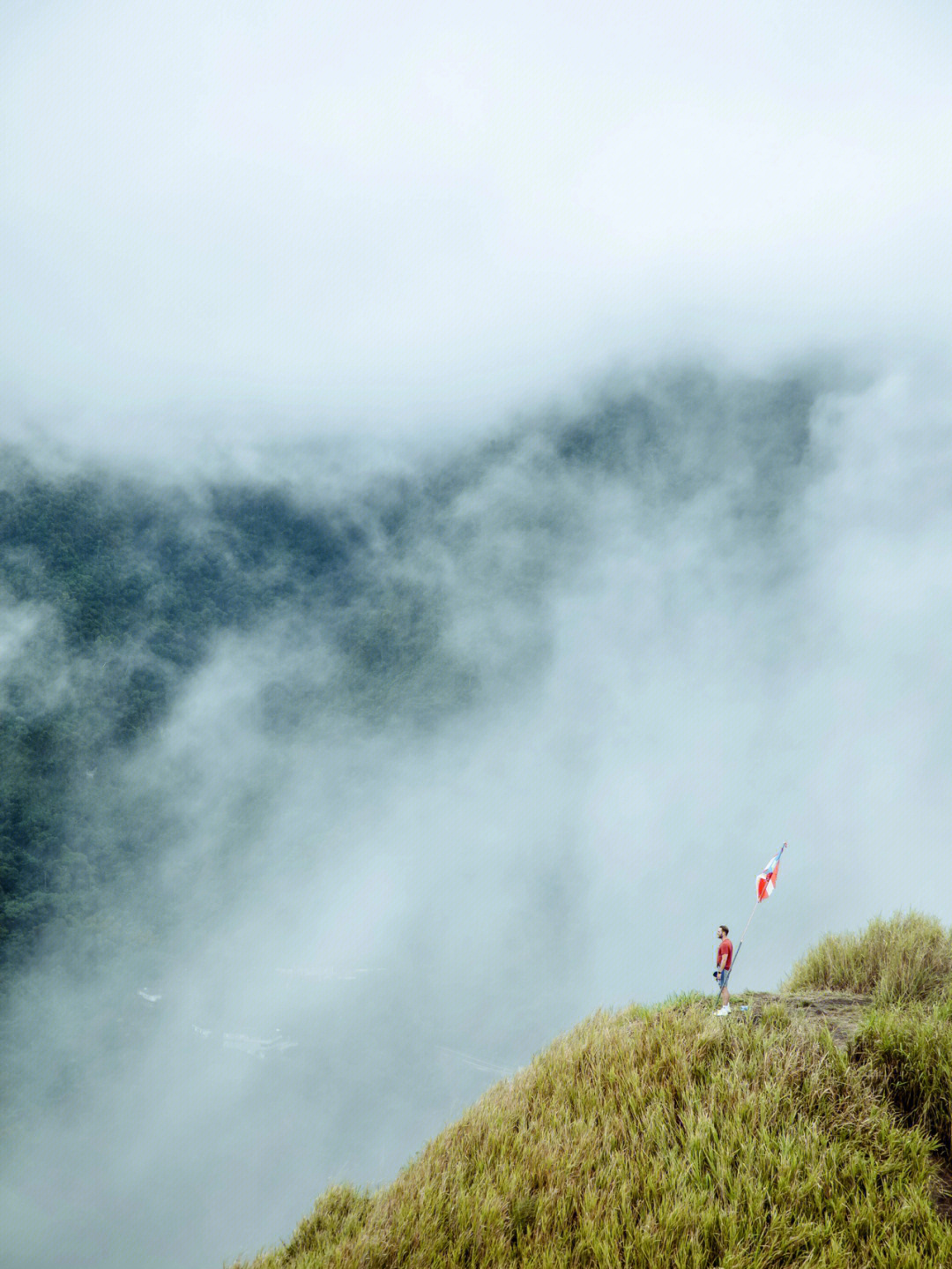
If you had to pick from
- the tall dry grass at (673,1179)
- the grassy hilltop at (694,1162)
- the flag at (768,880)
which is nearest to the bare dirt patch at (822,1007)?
the grassy hilltop at (694,1162)

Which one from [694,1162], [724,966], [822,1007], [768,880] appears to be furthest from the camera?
[768,880]

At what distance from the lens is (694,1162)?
214 inches

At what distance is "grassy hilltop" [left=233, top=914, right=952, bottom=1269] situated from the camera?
4.72 meters

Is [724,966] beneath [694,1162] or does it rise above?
above

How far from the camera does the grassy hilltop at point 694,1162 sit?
4.72 m

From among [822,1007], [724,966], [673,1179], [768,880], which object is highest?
[768,880]

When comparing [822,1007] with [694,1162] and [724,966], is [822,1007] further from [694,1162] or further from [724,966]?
[694,1162]

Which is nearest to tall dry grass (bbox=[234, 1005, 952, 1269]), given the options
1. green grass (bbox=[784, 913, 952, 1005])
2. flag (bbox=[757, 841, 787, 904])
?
green grass (bbox=[784, 913, 952, 1005])

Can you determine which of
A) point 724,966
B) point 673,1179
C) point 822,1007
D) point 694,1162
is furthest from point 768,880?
point 673,1179

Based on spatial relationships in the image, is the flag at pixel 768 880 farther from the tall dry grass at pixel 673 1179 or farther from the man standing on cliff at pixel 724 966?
the tall dry grass at pixel 673 1179

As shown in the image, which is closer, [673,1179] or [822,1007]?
[673,1179]

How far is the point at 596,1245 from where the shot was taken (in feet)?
15.4

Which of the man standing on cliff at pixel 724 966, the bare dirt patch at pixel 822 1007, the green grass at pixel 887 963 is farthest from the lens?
the green grass at pixel 887 963

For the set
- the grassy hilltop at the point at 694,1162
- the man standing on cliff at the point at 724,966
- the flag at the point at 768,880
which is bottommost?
the grassy hilltop at the point at 694,1162
